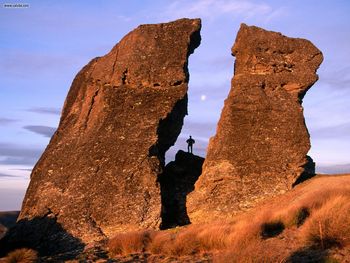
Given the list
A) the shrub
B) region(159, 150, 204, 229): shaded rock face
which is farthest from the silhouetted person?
the shrub

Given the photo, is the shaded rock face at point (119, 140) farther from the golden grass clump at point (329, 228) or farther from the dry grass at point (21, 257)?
the golden grass clump at point (329, 228)

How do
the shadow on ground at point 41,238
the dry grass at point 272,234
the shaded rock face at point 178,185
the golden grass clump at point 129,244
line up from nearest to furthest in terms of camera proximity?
the dry grass at point 272,234 → the golden grass clump at point 129,244 → the shadow on ground at point 41,238 → the shaded rock face at point 178,185

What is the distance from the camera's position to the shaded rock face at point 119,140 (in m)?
18.4

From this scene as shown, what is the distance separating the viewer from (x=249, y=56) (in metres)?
21.3

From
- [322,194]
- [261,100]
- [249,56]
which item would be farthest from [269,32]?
[322,194]

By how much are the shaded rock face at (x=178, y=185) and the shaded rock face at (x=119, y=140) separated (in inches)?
57.8

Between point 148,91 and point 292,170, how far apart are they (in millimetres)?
7028

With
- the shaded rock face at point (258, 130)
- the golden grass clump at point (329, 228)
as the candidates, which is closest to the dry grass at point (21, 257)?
the shaded rock face at point (258, 130)

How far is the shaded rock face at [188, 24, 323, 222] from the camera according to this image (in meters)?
18.4

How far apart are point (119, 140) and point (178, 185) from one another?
3.72m

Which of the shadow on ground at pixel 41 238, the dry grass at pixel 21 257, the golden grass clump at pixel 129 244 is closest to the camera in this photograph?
the dry grass at pixel 21 257

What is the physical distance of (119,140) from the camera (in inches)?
792

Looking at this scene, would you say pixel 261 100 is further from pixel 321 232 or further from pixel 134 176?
pixel 321 232

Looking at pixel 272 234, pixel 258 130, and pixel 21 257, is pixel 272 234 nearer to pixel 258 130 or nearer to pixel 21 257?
pixel 258 130
